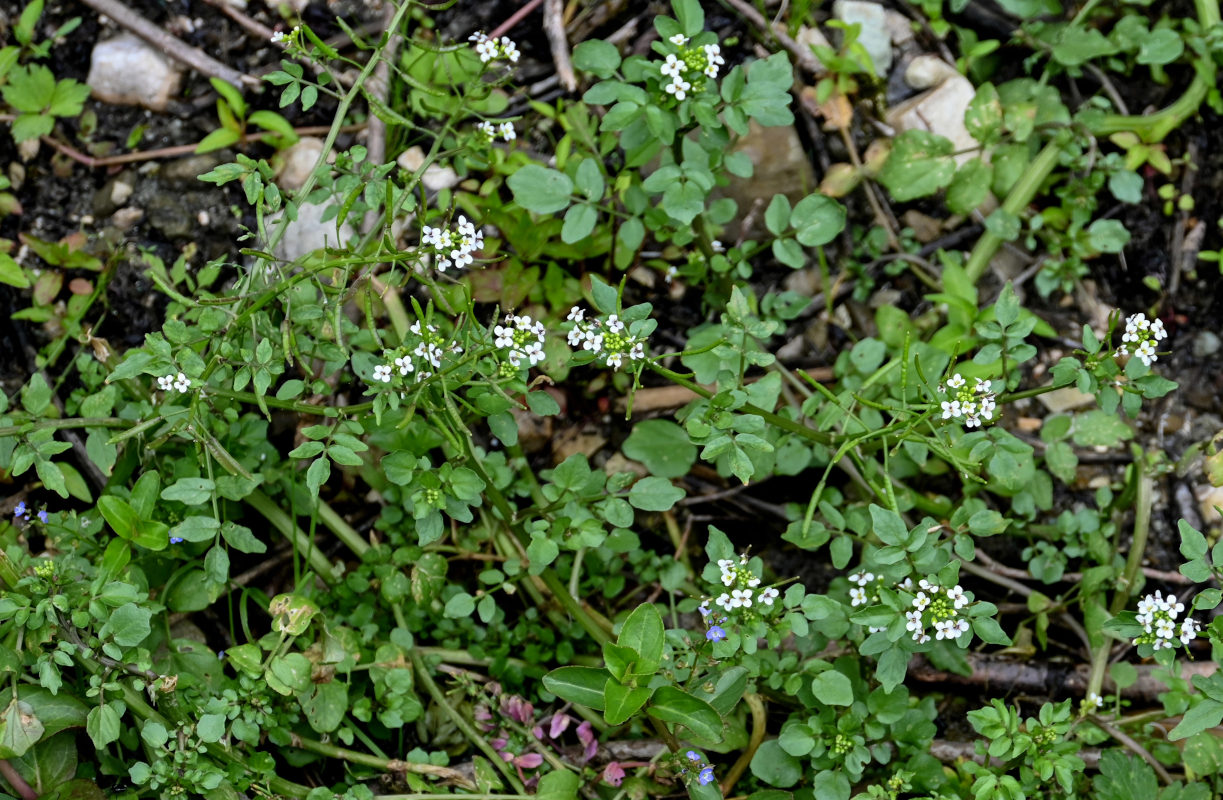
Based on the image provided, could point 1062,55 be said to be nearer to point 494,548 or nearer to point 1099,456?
point 1099,456

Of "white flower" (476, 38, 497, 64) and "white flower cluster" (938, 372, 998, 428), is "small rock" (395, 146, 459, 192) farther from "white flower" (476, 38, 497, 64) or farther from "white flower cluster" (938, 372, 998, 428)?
"white flower cluster" (938, 372, 998, 428)

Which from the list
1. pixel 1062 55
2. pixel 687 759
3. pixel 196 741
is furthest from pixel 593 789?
pixel 1062 55

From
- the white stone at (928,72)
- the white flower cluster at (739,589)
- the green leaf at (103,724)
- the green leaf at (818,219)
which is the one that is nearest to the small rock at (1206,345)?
the white stone at (928,72)

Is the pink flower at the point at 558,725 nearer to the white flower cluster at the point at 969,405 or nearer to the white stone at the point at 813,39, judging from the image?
the white flower cluster at the point at 969,405

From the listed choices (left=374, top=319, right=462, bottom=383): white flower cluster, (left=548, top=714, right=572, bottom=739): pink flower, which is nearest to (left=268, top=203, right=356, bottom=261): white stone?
(left=374, top=319, right=462, bottom=383): white flower cluster

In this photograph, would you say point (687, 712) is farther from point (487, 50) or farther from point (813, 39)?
Result: point (813, 39)

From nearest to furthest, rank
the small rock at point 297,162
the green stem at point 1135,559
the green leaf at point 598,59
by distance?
the green leaf at point 598,59
the green stem at point 1135,559
the small rock at point 297,162
